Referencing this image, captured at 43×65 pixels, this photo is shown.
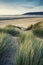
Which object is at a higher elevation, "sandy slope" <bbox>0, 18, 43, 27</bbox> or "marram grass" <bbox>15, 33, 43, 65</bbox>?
"sandy slope" <bbox>0, 18, 43, 27</bbox>

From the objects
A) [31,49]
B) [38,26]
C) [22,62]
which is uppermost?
[38,26]

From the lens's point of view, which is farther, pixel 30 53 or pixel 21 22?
pixel 21 22

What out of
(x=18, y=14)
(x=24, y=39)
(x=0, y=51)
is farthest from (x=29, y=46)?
(x=18, y=14)

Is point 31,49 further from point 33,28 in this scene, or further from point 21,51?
point 33,28

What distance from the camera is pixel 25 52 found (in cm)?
201

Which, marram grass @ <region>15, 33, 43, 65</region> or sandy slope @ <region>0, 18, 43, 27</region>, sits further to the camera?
sandy slope @ <region>0, 18, 43, 27</region>

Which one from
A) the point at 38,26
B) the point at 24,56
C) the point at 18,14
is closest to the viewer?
the point at 24,56

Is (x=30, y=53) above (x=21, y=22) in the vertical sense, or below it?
below

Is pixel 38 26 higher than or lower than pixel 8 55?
higher

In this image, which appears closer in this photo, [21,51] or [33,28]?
[21,51]

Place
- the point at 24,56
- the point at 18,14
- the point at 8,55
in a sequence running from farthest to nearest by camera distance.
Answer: the point at 18,14, the point at 8,55, the point at 24,56

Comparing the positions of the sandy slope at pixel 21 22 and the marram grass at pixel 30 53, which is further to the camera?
the sandy slope at pixel 21 22

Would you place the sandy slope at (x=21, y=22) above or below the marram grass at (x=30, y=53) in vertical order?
above

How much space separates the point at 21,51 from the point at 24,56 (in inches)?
3.2
